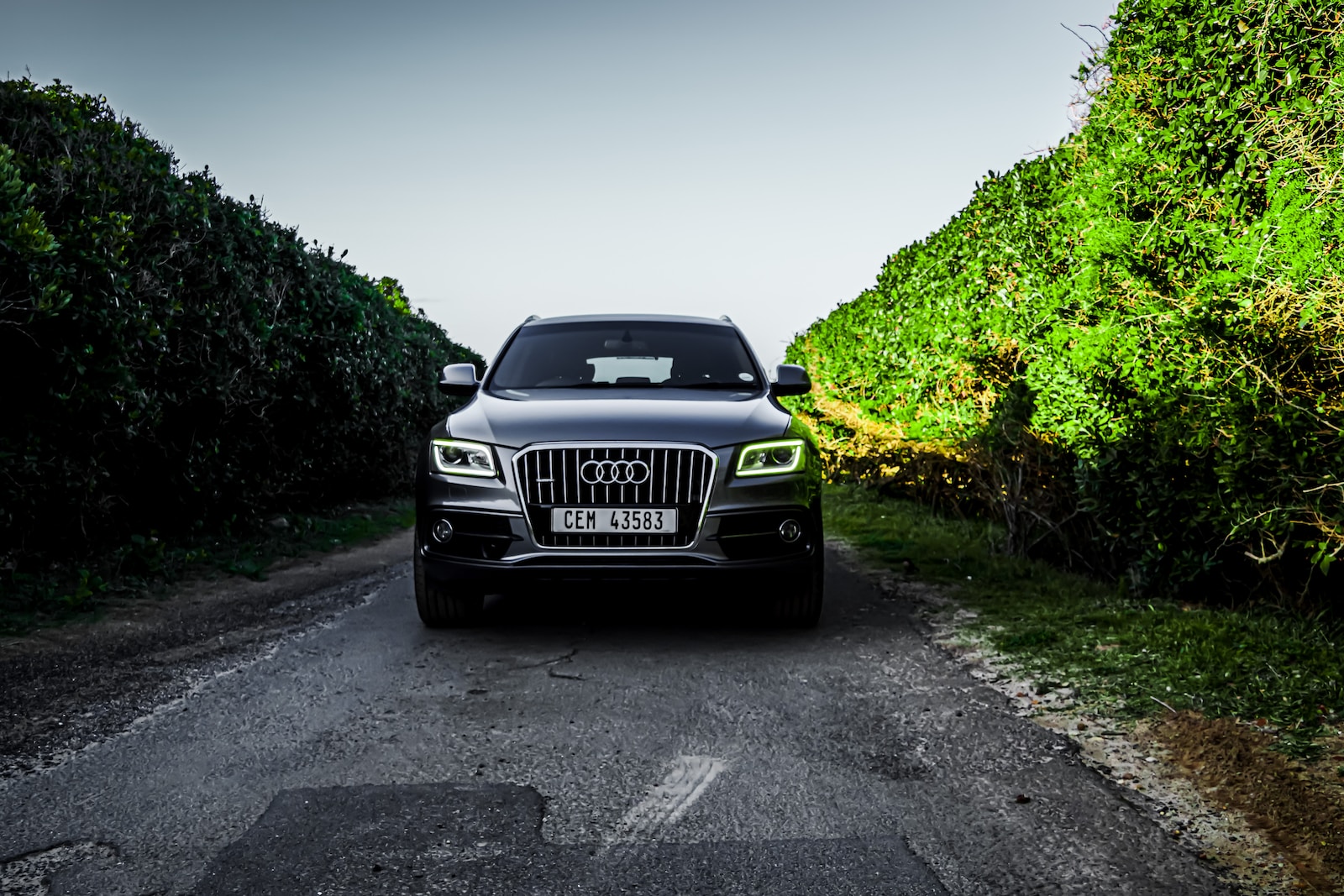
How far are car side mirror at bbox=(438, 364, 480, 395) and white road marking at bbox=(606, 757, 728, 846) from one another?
3.54 metres

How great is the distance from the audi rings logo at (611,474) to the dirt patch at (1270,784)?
8.66ft

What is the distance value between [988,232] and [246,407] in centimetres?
696

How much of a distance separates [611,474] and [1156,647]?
282 cm

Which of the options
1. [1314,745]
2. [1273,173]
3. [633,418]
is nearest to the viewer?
[1314,745]

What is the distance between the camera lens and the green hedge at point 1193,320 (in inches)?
199

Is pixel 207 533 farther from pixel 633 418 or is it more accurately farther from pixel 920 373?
pixel 920 373

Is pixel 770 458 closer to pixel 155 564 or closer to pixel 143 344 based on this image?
pixel 143 344

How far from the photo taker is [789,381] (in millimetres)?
6926

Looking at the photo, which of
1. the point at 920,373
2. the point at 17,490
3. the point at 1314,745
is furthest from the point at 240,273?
the point at 1314,745

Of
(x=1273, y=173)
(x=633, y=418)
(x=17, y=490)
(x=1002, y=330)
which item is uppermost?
(x=1273, y=173)

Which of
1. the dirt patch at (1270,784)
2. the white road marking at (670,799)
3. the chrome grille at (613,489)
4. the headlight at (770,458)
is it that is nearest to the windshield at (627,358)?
the headlight at (770,458)

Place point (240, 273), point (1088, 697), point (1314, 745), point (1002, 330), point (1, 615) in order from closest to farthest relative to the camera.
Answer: point (1314, 745)
point (1088, 697)
point (1, 615)
point (1002, 330)
point (240, 273)

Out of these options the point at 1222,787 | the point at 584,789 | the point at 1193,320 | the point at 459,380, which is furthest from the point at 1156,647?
the point at 459,380

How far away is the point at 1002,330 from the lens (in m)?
8.27
